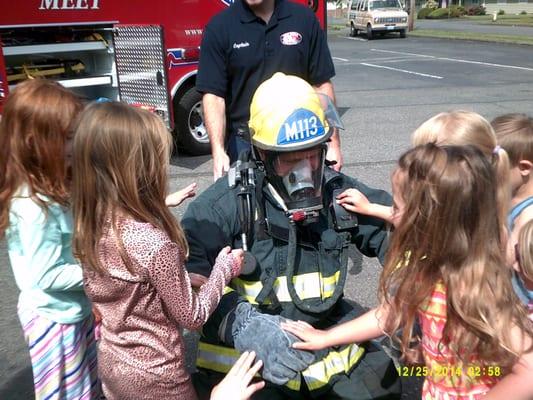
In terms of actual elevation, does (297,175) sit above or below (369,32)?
above

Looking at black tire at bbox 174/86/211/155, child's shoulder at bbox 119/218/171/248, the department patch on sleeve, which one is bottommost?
black tire at bbox 174/86/211/155

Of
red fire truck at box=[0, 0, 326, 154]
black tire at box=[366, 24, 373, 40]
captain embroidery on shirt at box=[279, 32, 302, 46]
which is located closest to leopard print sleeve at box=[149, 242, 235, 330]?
captain embroidery on shirt at box=[279, 32, 302, 46]

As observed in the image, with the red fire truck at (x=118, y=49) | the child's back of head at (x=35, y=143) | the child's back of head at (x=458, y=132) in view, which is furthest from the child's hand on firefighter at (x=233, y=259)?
the red fire truck at (x=118, y=49)

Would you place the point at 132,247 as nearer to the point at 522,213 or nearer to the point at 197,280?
the point at 197,280

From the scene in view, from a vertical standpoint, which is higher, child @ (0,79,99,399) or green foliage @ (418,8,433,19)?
green foliage @ (418,8,433,19)

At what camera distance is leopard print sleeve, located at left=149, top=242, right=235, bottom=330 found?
5.25 ft

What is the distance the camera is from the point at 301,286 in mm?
1965

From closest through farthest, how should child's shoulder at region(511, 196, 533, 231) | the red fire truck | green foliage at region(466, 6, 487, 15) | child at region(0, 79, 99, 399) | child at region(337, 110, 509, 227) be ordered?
child at region(0, 79, 99, 399)
child at region(337, 110, 509, 227)
child's shoulder at region(511, 196, 533, 231)
the red fire truck
green foliage at region(466, 6, 487, 15)

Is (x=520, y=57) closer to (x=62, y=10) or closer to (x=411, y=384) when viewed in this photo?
(x=62, y=10)

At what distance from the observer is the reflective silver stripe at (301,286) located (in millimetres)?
1951

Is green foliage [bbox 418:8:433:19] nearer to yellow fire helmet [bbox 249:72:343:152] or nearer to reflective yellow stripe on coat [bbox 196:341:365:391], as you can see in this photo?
yellow fire helmet [bbox 249:72:343:152]

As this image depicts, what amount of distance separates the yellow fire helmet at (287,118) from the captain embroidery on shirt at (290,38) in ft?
3.77

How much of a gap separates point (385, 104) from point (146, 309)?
9.08m
